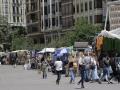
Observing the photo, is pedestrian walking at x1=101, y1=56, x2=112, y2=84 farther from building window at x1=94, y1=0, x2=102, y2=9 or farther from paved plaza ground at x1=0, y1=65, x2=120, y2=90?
building window at x1=94, y1=0, x2=102, y2=9

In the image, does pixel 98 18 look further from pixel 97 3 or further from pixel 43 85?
pixel 43 85

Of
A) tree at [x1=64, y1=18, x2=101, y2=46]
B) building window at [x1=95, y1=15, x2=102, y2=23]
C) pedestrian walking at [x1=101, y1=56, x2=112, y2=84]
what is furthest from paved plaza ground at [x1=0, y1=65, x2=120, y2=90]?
building window at [x1=95, y1=15, x2=102, y2=23]

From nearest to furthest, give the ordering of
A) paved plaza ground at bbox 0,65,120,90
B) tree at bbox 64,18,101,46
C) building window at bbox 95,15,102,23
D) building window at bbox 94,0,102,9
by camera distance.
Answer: paved plaza ground at bbox 0,65,120,90 < tree at bbox 64,18,101,46 < building window at bbox 95,15,102,23 < building window at bbox 94,0,102,9

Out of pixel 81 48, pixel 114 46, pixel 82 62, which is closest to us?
pixel 82 62

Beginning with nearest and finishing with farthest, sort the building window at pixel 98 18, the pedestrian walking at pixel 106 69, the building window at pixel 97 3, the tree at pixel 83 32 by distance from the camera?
1. the pedestrian walking at pixel 106 69
2. the tree at pixel 83 32
3. the building window at pixel 98 18
4. the building window at pixel 97 3

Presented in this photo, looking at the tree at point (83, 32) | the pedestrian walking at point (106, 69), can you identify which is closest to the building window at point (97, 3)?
the tree at point (83, 32)

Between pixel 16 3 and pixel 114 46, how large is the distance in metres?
132

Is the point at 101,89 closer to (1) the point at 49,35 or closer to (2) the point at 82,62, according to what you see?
(2) the point at 82,62

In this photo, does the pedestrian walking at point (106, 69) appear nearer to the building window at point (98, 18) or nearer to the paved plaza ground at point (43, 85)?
the paved plaza ground at point (43, 85)

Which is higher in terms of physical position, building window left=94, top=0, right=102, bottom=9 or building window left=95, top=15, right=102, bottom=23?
building window left=94, top=0, right=102, bottom=9

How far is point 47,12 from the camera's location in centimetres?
12475

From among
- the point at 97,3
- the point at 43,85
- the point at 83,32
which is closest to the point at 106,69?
the point at 43,85

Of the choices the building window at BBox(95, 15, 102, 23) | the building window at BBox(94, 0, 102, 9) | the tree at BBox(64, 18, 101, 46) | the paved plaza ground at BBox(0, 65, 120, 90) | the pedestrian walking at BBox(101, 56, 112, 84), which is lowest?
the paved plaza ground at BBox(0, 65, 120, 90)

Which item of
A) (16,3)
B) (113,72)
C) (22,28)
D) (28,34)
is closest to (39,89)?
(113,72)
